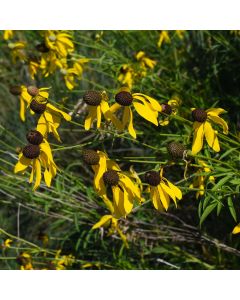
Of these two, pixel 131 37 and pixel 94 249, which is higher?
pixel 131 37

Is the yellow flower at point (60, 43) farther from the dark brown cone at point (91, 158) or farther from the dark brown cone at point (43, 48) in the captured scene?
the dark brown cone at point (91, 158)

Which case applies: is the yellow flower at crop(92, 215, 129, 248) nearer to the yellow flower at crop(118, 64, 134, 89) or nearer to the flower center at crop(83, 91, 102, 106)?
the yellow flower at crop(118, 64, 134, 89)

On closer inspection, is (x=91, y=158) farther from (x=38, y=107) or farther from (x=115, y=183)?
(x=38, y=107)

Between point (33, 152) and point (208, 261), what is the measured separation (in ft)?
4.01

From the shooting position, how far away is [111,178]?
48.1 inches

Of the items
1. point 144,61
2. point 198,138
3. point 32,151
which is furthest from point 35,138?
point 144,61

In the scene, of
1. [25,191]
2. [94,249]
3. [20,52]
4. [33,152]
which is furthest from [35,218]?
[33,152]

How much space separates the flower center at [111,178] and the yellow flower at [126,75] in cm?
88

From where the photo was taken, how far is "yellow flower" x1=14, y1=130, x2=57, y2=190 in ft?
4.18

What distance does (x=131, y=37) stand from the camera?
2.47 meters

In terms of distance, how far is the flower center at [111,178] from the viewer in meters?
1.22

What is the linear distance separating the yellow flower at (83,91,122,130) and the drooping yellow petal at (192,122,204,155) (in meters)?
0.20

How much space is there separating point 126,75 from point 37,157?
0.92m

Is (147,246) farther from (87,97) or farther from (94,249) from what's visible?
(87,97)
